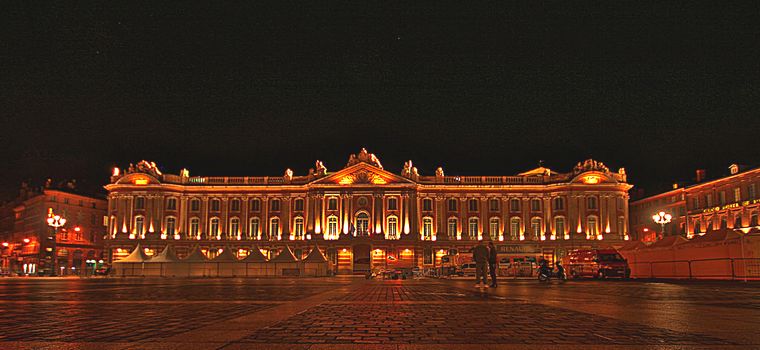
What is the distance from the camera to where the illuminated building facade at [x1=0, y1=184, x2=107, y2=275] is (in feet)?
258

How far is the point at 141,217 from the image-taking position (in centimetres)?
7588

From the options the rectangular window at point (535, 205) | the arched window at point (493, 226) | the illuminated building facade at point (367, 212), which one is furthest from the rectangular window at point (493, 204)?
the rectangular window at point (535, 205)

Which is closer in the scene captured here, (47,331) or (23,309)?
(47,331)

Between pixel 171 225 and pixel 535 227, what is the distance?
42.2 metres

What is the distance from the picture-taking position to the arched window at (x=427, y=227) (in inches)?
3004

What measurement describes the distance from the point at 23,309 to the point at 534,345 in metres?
8.91

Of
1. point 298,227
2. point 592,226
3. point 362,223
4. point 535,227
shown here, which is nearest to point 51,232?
point 298,227

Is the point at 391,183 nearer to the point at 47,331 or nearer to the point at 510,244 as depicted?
the point at 510,244

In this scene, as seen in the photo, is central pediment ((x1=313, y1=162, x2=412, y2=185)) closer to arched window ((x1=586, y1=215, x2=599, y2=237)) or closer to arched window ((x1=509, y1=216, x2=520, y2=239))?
arched window ((x1=509, y1=216, x2=520, y2=239))

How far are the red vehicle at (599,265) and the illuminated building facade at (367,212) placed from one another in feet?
119

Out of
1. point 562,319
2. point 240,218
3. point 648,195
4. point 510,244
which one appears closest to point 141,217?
point 240,218

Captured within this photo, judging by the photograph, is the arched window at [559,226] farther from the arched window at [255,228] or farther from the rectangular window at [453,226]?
the arched window at [255,228]

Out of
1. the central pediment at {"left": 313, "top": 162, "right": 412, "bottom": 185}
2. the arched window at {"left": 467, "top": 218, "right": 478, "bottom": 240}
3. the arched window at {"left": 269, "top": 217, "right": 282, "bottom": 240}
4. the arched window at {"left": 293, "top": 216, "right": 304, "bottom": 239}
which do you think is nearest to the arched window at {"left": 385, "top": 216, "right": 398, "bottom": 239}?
the central pediment at {"left": 313, "top": 162, "right": 412, "bottom": 185}

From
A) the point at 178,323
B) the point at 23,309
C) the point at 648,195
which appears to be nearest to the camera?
the point at 178,323
